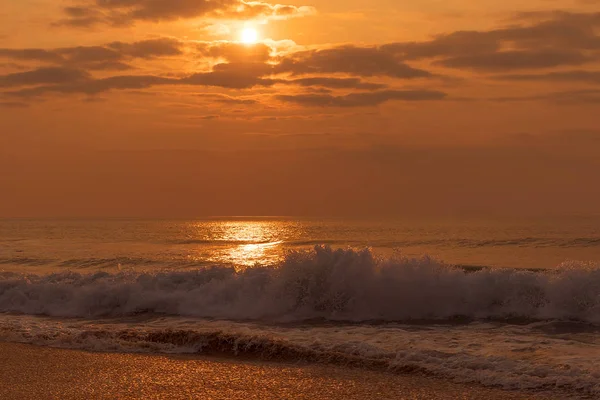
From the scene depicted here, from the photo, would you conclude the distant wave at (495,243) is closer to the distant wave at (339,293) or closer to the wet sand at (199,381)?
the distant wave at (339,293)

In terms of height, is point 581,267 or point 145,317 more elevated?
point 581,267

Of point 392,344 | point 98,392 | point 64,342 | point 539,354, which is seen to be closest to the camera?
point 98,392

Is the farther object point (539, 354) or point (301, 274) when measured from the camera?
point (301, 274)

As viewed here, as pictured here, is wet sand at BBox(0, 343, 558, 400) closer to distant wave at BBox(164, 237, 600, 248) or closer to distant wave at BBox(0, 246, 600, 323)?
distant wave at BBox(0, 246, 600, 323)

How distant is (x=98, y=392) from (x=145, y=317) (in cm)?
833

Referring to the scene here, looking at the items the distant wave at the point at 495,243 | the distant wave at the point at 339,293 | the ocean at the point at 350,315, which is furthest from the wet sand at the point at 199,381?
the distant wave at the point at 495,243

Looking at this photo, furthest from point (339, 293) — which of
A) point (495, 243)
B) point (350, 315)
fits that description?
point (495, 243)

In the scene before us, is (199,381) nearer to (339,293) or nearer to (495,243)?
(339,293)

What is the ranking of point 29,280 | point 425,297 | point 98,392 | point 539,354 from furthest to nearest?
point 29,280, point 425,297, point 539,354, point 98,392

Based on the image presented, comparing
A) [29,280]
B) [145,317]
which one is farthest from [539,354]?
[29,280]

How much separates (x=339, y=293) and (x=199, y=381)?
310 inches

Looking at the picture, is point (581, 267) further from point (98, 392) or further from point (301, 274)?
point (98, 392)

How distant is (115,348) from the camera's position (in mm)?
11867

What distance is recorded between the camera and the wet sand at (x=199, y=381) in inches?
334
